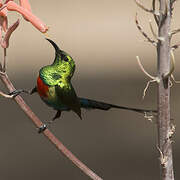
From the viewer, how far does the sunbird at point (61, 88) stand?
1.21 m

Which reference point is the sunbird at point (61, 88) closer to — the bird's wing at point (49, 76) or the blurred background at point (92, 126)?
the bird's wing at point (49, 76)

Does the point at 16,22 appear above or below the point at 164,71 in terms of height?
above

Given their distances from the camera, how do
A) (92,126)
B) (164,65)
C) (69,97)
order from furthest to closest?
(92,126) → (69,97) → (164,65)

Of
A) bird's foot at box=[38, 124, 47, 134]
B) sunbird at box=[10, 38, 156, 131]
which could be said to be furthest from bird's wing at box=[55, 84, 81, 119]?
bird's foot at box=[38, 124, 47, 134]

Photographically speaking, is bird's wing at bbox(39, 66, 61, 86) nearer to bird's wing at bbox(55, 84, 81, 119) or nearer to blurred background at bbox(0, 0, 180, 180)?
bird's wing at bbox(55, 84, 81, 119)

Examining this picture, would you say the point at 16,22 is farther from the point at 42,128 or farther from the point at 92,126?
the point at 92,126

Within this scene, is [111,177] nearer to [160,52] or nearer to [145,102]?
[145,102]

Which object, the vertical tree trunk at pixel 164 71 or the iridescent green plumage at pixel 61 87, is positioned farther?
the iridescent green plumage at pixel 61 87

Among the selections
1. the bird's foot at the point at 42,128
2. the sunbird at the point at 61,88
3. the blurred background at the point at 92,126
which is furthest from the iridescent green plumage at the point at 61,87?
the blurred background at the point at 92,126

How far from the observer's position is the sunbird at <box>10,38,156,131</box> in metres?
1.21

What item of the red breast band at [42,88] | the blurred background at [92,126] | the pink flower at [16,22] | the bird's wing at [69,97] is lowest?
the blurred background at [92,126]

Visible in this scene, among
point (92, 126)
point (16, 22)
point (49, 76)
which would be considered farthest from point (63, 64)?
point (92, 126)

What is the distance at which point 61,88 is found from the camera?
1.23m

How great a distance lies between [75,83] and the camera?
21.2 feet
